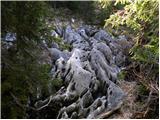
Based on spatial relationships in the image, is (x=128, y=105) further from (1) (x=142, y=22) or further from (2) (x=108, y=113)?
(1) (x=142, y=22)

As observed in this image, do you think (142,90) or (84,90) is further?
(84,90)

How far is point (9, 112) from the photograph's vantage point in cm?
677

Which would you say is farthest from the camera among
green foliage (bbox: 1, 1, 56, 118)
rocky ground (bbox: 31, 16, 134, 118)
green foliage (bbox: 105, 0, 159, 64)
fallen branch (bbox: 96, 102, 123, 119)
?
rocky ground (bbox: 31, 16, 134, 118)

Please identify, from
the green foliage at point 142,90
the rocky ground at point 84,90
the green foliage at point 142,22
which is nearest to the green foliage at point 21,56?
the rocky ground at point 84,90

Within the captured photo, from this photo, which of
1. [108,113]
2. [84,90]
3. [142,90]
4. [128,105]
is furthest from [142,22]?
[108,113]

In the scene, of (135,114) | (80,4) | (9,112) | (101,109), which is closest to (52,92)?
(101,109)

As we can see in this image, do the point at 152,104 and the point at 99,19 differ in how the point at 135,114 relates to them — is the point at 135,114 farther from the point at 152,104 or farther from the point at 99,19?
the point at 99,19

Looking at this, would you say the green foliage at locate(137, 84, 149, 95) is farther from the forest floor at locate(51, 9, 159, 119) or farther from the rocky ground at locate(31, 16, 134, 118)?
the rocky ground at locate(31, 16, 134, 118)

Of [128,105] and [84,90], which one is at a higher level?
[84,90]

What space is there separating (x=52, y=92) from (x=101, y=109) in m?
1.78

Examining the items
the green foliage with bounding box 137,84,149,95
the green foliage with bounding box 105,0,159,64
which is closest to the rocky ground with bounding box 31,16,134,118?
the green foliage with bounding box 137,84,149,95

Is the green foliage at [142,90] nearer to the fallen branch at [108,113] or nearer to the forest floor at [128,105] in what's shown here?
the forest floor at [128,105]

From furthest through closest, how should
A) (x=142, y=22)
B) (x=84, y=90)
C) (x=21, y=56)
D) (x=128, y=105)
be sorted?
(x=84, y=90) < (x=142, y=22) < (x=128, y=105) < (x=21, y=56)

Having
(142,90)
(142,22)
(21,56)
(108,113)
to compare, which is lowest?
(108,113)
